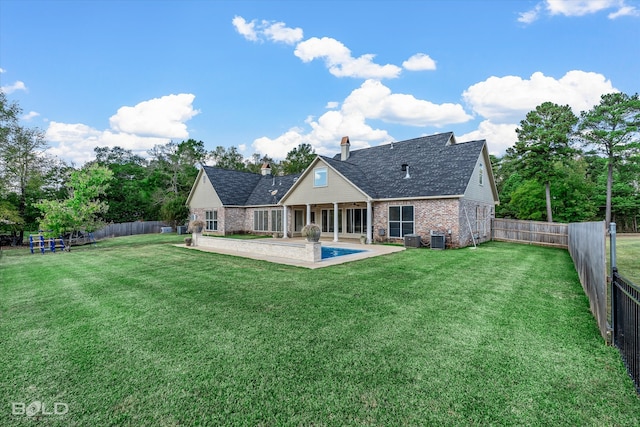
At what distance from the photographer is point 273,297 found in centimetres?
614

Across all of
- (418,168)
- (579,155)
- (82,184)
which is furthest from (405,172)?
(579,155)

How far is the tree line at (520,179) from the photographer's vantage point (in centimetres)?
1747

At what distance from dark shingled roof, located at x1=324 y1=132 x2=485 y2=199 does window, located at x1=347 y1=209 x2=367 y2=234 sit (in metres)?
1.93

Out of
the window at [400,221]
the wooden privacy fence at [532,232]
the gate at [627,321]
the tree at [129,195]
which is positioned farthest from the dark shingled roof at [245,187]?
the gate at [627,321]

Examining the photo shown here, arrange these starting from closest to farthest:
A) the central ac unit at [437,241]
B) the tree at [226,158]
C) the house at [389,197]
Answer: the central ac unit at [437,241] → the house at [389,197] → the tree at [226,158]

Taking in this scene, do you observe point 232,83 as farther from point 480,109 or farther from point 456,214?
point 480,109

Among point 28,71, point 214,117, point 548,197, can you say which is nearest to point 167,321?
point 28,71

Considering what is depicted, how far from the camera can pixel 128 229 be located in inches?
1011

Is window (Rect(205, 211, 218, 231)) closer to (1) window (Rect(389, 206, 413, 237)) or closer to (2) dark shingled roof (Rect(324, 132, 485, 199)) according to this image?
(2) dark shingled roof (Rect(324, 132, 485, 199))

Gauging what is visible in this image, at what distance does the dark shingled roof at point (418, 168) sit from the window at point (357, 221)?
1929 millimetres

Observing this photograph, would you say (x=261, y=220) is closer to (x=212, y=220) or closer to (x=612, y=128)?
(x=212, y=220)

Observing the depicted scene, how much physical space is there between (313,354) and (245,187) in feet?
77.8

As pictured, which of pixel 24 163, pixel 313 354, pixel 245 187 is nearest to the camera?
pixel 313 354

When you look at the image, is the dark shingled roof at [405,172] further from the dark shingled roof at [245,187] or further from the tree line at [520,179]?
the tree line at [520,179]
